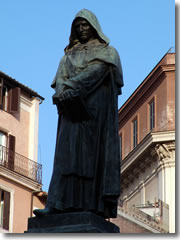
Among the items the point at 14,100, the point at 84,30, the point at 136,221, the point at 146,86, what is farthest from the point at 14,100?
the point at 84,30


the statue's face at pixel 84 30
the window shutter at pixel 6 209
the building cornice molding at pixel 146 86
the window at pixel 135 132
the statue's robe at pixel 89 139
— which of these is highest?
the building cornice molding at pixel 146 86

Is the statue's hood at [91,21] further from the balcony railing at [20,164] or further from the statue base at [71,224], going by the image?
the balcony railing at [20,164]

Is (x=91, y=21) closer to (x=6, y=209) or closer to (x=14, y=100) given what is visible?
(x=6, y=209)

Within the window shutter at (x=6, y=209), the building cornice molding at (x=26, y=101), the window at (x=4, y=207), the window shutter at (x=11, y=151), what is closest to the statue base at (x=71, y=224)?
the window shutter at (x=6, y=209)

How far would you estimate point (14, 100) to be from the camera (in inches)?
2136

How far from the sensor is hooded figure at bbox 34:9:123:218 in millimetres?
12219

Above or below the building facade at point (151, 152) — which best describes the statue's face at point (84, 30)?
below

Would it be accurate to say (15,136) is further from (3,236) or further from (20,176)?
(3,236)

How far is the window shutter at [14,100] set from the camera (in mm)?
54062

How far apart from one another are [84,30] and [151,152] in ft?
165

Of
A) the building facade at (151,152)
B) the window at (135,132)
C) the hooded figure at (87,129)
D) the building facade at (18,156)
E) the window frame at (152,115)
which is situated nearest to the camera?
the hooded figure at (87,129)

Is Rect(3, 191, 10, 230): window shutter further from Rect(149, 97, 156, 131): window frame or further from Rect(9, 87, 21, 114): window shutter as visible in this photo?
Rect(149, 97, 156, 131): window frame

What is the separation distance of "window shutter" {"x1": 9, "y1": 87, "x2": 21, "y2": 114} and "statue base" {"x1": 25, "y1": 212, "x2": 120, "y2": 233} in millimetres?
42217

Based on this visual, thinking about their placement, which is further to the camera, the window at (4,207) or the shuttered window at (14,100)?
the shuttered window at (14,100)
